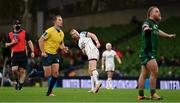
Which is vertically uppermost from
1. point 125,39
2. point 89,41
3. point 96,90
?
point 125,39

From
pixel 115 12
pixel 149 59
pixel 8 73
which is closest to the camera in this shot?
pixel 149 59

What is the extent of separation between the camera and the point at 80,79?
33969 mm

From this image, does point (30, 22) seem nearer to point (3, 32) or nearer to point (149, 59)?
point (3, 32)

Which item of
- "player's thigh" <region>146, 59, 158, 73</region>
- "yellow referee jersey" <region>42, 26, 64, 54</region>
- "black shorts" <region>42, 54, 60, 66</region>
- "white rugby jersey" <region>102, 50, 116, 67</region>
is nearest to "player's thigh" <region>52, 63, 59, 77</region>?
"black shorts" <region>42, 54, 60, 66</region>

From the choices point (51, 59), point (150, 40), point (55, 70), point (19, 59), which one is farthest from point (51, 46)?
point (19, 59)

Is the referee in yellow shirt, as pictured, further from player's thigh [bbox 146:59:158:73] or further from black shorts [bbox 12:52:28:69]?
black shorts [bbox 12:52:28:69]

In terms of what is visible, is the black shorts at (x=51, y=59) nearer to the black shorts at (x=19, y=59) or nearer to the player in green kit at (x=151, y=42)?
the player in green kit at (x=151, y=42)

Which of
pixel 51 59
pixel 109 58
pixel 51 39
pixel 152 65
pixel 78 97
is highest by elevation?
pixel 109 58

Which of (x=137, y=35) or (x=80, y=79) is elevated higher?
(x=137, y=35)

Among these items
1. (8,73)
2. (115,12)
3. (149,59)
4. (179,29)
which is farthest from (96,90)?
(115,12)

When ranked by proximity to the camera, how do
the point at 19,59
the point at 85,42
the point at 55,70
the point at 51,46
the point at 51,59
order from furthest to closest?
the point at 19,59 → the point at 85,42 → the point at 51,46 → the point at 51,59 → the point at 55,70

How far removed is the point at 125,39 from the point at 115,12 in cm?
536

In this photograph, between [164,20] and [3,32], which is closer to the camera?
[164,20]

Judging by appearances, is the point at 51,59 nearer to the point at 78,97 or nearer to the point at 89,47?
the point at 78,97
